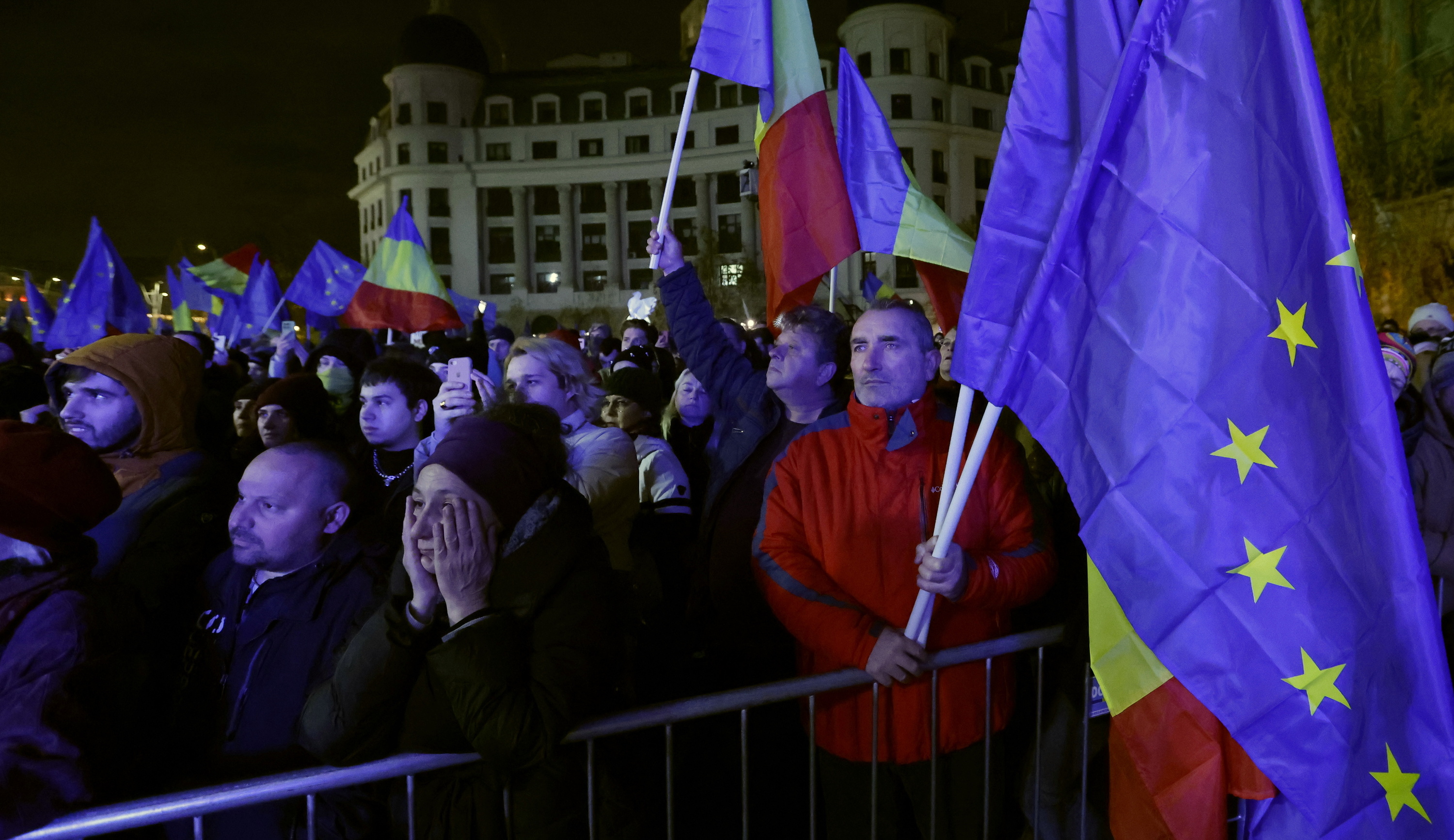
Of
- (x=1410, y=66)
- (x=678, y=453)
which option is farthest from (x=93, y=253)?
(x=1410, y=66)

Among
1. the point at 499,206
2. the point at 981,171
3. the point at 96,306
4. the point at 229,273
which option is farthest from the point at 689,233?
the point at 96,306

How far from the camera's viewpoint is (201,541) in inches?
122

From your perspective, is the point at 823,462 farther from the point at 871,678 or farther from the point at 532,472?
the point at 532,472

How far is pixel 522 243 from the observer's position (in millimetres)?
71312

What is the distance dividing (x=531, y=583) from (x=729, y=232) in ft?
219

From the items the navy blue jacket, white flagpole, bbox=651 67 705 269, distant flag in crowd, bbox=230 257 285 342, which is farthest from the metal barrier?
distant flag in crowd, bbox=230 257 285 342

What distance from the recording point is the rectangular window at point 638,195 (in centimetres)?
7131

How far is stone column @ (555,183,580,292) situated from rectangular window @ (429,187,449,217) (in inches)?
322

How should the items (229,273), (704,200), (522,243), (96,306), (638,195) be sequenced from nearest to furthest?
(96,306), (229,273), (704,200), (522,243), (638,195)

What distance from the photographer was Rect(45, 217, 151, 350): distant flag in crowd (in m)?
9.91

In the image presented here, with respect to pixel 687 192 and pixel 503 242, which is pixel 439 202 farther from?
pixel 687 192

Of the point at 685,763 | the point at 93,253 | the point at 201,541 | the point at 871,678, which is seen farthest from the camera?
the point at 93,253

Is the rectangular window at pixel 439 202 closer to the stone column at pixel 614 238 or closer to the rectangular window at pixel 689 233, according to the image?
the stone column at pixel 614 238

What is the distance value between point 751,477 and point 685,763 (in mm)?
1091
